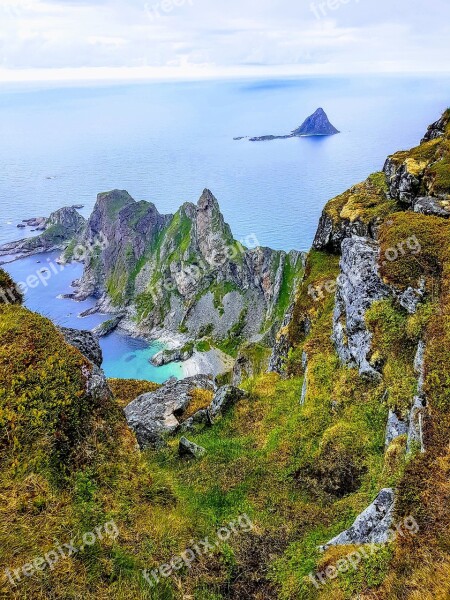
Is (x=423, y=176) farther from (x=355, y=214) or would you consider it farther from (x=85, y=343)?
(x=85, y=343)

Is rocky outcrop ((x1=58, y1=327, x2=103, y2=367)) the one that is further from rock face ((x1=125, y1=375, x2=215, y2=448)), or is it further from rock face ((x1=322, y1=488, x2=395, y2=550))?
rock face ((x1=322, y1=488, x2=395, y2=550))

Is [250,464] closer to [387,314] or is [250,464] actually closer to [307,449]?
[307,449]

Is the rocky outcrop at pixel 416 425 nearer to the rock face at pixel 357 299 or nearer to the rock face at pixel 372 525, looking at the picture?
the rock face at pixel 372 525

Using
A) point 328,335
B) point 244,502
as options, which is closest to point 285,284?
point 328,335

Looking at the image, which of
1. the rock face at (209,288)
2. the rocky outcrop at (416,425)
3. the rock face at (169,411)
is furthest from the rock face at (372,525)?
the rock face at (209,288)

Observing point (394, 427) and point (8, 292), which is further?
point (8, 292)

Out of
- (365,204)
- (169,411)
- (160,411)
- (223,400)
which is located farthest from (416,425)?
(365,204)
